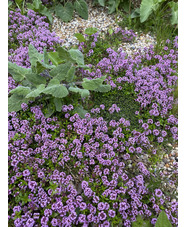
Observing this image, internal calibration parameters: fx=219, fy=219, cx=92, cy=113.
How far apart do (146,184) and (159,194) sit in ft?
0.82

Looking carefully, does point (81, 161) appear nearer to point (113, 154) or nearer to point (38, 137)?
point (113, 154)

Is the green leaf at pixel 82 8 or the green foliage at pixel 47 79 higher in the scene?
the green leaf at pixel 82 8

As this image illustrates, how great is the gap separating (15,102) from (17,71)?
0.42 m

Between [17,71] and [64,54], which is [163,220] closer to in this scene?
[64,54]

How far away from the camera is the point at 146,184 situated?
8.27 ft

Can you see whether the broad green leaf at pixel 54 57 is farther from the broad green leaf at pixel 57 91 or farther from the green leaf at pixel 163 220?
the green leaf at pixel 163 220

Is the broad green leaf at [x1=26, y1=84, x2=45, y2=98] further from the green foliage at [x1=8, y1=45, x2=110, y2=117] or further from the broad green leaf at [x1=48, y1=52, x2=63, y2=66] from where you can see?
the broad green leaf at [x1=48, y1=52, x2=63, y2=66]

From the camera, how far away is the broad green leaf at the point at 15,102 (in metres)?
2.80

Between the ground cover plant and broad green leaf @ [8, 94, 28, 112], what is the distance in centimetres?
4

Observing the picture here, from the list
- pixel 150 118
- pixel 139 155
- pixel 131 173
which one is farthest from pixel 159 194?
pixel 150 118

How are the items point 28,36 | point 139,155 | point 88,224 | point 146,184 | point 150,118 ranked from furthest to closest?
1. point 28,36
2. point 150,118
3. point 139,155
4. point 146,184
5. point 88,224

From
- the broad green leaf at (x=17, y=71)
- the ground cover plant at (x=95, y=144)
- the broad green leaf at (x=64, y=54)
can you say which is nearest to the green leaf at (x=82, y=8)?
the ground cover plant at (x=95, y=144)

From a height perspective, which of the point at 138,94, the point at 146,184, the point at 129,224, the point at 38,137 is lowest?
the point at 129,224

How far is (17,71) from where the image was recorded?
9.52ft
